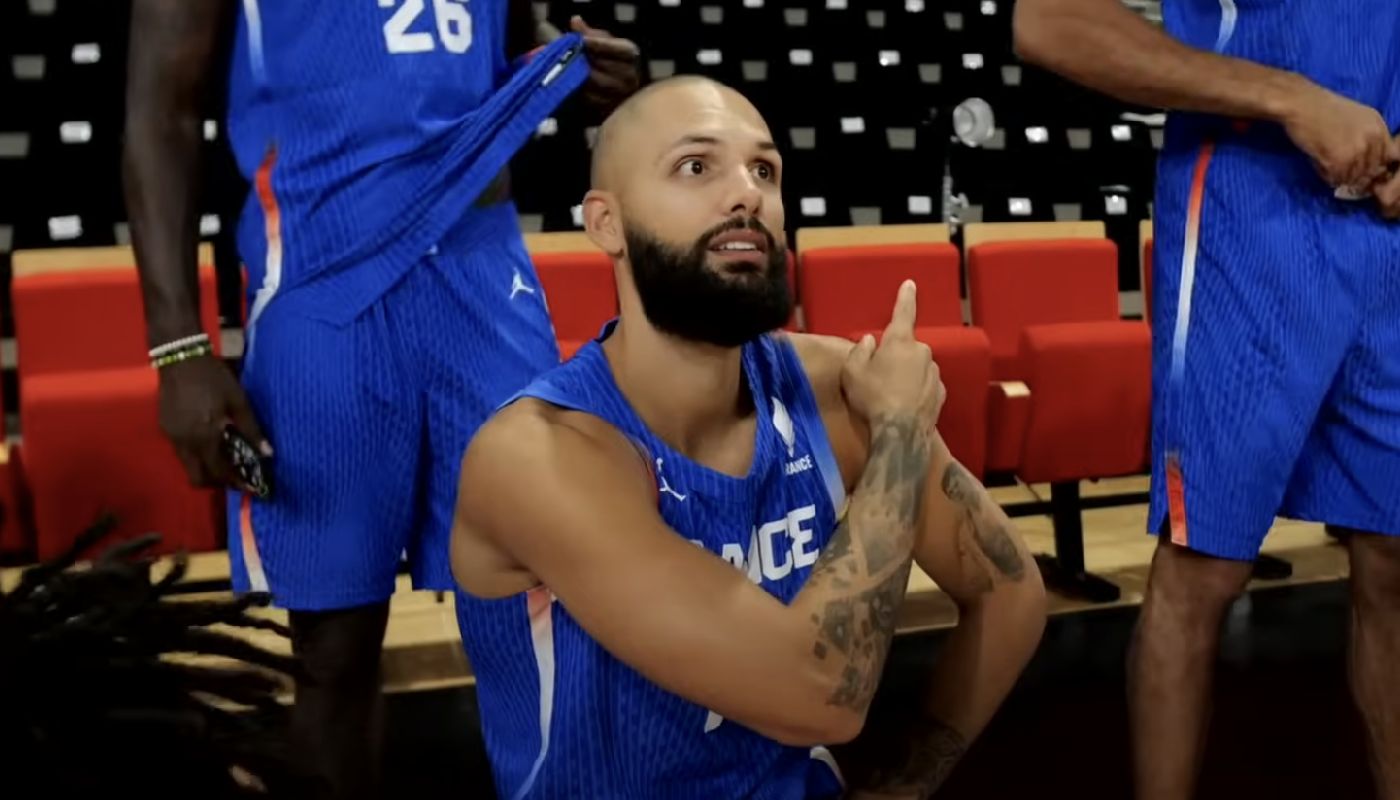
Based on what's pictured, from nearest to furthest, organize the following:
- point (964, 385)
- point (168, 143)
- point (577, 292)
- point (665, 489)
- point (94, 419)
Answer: point (665, 489) < point (168, 143) < point (94, 419) < point (964, 385) < point (577, 292)

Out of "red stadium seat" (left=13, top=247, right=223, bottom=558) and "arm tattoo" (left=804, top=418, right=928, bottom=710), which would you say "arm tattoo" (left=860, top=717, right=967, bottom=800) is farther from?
"red stadium seat" (left=13, top=247, right=223, bottom=558)

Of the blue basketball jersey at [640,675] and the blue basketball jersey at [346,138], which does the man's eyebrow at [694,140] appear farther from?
the blue basketball jersey at [346,138]

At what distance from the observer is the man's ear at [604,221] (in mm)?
1178

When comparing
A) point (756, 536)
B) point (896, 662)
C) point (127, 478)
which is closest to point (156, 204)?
point (756, 536)

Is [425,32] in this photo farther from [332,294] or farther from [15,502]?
[15,502]

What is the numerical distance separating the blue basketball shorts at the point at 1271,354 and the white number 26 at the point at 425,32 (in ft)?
2.83

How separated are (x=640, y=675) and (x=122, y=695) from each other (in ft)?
1.89

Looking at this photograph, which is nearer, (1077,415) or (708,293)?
(708,293)

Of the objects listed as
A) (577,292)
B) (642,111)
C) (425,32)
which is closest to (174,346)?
(425,32)

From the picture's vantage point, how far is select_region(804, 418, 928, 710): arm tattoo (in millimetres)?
980

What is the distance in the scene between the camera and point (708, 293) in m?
1.10

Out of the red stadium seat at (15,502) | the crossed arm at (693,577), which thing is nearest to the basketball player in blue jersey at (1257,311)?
the crossed arm at (693,577)

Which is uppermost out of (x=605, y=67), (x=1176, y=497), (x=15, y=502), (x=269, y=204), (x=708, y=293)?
(x=605, y=67)

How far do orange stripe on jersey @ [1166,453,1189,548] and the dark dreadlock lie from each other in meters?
1.16
